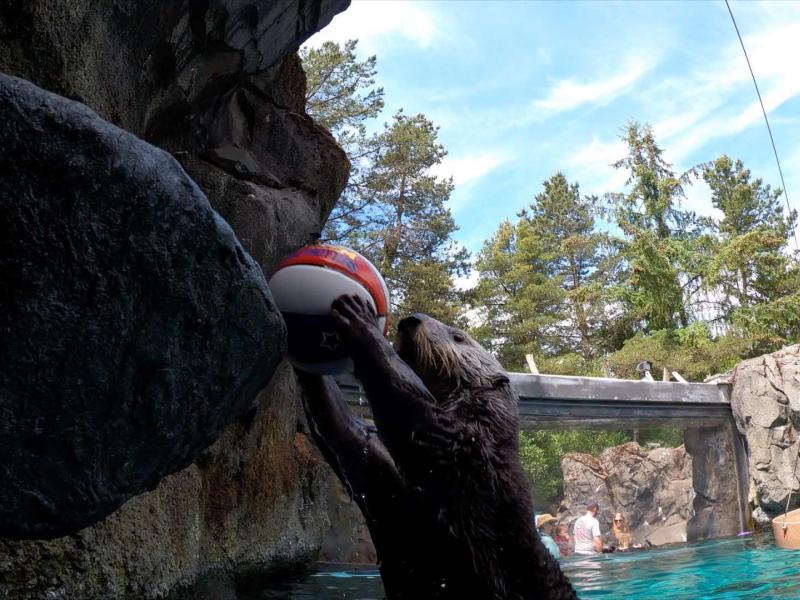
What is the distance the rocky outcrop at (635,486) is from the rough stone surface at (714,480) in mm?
3658

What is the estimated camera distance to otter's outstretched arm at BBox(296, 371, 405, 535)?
113 inches

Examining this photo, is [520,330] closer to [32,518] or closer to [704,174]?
[704,174]

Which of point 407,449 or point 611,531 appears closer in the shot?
point 407,449

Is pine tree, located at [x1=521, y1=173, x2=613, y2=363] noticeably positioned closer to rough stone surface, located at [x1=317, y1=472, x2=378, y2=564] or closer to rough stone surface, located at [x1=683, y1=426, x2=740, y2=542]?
rough stone surface, located at [x1=683, y1=426, x2=740, y2=542]

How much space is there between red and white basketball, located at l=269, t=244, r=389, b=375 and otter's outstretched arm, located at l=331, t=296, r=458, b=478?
7 cm

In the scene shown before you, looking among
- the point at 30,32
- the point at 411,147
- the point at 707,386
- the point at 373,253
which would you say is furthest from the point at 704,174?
the point at 30,32

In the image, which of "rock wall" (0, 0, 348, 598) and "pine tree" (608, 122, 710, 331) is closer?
"rock wall" (0, 0, 348, 598)

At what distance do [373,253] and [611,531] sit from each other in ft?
35.7

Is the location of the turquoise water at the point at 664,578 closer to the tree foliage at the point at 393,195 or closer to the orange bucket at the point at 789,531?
the orange bucket at the point at 789,531

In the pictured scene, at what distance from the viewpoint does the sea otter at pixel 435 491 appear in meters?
2.68

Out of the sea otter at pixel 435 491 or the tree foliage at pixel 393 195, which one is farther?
the tree foliage at pixel 393 195

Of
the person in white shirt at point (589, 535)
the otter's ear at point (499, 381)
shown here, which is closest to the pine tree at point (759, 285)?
the person in white shirt at point (589, 535)

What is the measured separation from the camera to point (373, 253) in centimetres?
2406

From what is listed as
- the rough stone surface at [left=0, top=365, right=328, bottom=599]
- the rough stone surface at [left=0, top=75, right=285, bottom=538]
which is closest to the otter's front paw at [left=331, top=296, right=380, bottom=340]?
the rough stone surface at [left=0, top=75, right=285, bottom=538]
